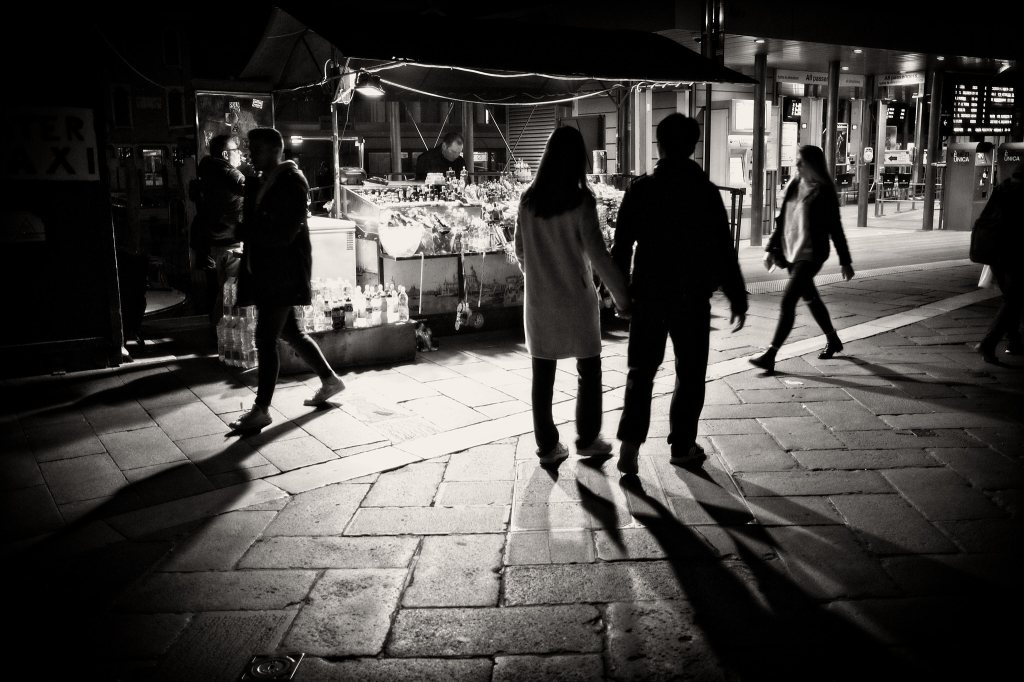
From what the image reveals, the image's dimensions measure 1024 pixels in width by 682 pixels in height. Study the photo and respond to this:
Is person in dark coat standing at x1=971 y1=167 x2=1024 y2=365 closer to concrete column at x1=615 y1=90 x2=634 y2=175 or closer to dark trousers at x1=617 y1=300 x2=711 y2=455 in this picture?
dark trousers at x1=617 y1=300 x2=711 y2=455

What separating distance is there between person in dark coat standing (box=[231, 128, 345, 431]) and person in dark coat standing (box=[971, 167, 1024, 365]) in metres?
4.80

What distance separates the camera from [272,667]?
8.45 feet

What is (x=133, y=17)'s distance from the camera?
Answer: 1068cm

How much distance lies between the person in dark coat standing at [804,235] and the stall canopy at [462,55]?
112 inches

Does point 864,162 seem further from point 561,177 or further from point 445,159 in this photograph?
point 561,177

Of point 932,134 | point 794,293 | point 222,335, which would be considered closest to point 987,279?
point 794,293

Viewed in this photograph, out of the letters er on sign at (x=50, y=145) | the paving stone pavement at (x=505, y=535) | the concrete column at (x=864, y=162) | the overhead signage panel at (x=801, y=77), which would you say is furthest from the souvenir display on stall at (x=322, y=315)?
the concrete column at (x=864, y=162)

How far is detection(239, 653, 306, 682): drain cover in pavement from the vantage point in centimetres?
253

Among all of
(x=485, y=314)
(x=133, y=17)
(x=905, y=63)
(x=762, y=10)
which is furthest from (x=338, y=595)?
(x=905, y=63)

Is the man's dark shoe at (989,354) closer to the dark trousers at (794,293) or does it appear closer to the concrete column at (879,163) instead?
the dark trousers at (794,293)

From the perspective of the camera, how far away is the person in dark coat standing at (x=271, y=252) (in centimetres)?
475

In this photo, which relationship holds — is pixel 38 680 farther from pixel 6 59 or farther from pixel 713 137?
pixel 713 137

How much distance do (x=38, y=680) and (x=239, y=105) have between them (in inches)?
315

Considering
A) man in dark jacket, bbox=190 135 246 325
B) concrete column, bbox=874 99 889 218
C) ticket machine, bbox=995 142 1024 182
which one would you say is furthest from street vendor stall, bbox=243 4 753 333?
concrete column, bbox=874 99 889 218
